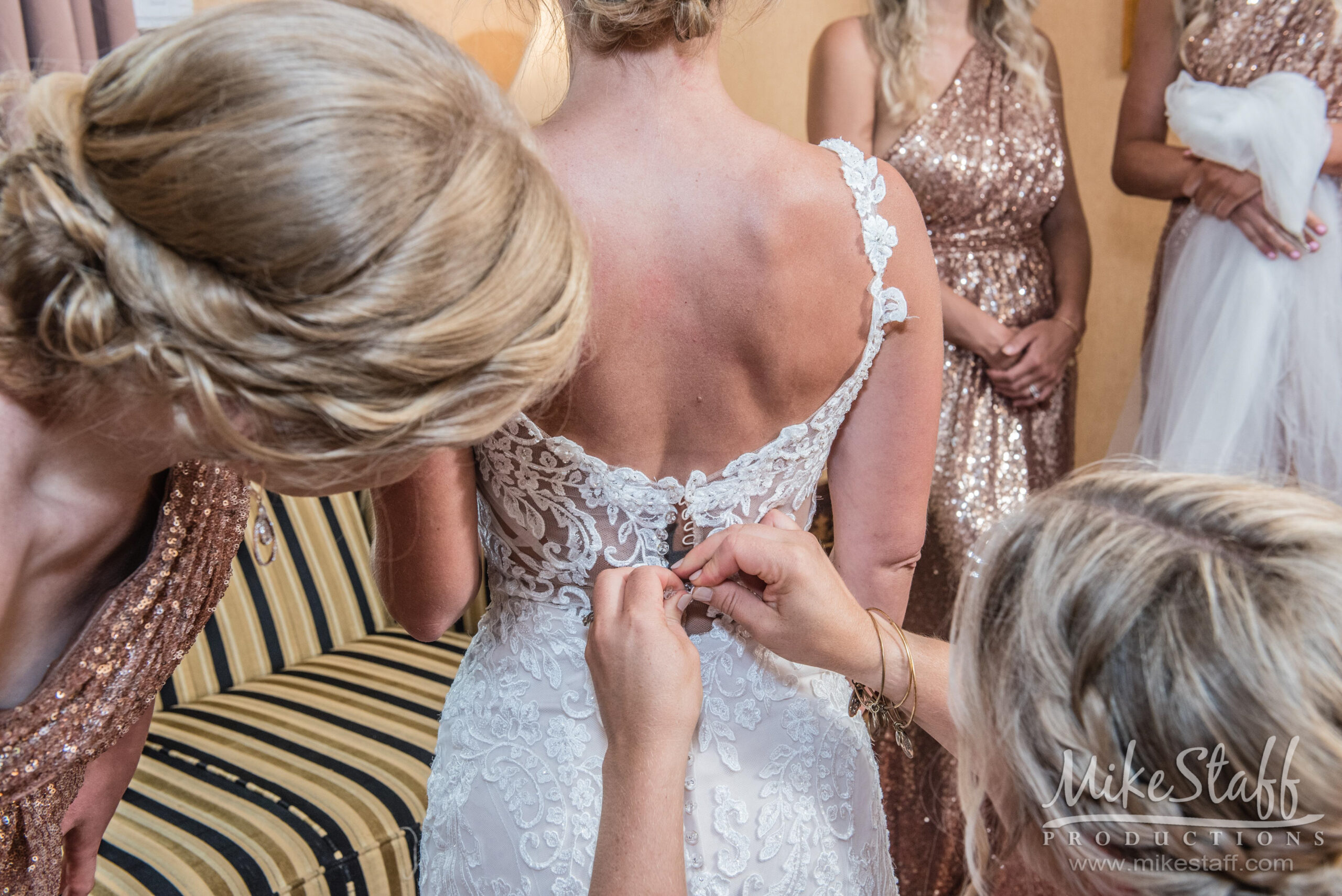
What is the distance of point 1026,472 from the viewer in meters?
2.30

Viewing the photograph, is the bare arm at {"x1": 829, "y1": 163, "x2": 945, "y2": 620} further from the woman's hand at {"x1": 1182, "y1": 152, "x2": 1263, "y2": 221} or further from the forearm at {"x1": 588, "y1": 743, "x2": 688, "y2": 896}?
the woman's hand at {"x1": 1182, "y1": 152, "x2": 1263, "y2": 221}

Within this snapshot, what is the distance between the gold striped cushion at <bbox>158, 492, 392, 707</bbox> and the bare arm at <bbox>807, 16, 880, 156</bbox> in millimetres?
1397

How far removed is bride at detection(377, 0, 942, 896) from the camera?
37.4 inches

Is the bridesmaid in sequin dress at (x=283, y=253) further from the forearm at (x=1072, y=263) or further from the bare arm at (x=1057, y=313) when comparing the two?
the forearm at (x=1072, y=263)

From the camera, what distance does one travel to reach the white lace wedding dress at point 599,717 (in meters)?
1.06

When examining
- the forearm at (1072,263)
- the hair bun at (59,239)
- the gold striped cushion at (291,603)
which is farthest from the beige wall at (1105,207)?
the hair bun at (59,239)

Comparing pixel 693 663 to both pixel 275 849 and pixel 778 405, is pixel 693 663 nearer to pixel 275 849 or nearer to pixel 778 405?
pixel 778 405

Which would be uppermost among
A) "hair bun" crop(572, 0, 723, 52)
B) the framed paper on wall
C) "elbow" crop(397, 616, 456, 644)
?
the framed paper on wall

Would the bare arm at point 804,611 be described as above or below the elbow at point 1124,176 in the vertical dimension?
below

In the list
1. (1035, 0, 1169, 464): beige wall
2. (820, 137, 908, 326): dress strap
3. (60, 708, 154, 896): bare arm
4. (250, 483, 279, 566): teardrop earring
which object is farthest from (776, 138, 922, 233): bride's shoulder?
(1035, 0, 1169, 464): beige wall

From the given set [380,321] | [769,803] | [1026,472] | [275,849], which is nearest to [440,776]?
[769,803]

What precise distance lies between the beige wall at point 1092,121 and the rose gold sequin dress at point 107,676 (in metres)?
2.42

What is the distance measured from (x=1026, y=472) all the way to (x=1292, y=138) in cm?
79

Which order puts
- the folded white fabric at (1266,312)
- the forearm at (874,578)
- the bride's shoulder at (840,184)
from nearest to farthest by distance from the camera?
the bride's shoulder at (840,184), the forearm at (874,578), the folded white fabric at (1266,312)
